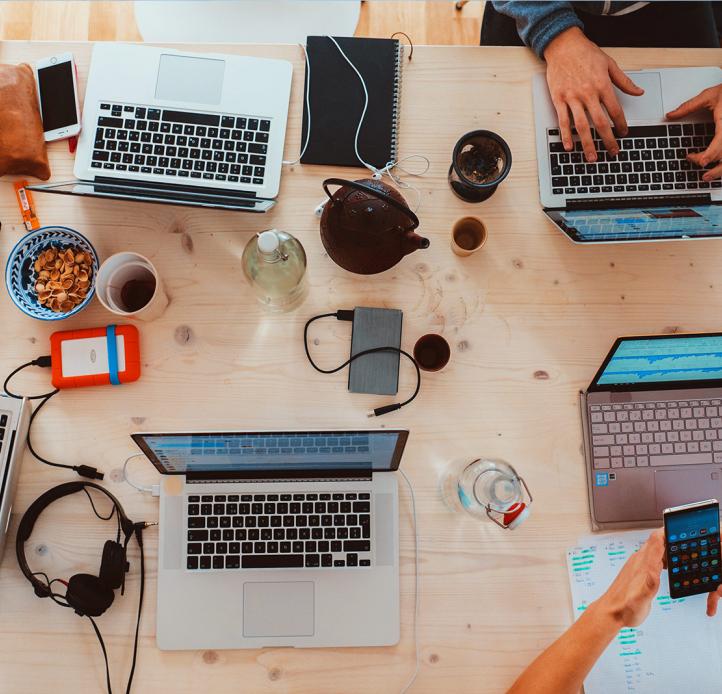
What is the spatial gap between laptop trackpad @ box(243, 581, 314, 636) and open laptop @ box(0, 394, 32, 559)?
16.6 inches

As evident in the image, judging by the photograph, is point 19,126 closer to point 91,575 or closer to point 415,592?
point 91,575

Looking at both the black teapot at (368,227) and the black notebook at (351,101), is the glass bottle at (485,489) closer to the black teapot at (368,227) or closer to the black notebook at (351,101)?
the black teapot at (368,227)

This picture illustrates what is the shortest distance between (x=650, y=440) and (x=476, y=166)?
0.58 meters

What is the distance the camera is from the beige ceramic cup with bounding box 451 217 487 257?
3.38 ft

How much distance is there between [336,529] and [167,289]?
529 millimetres

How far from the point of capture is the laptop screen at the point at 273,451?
2.78ft

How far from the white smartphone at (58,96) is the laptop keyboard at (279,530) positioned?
0.70 meters

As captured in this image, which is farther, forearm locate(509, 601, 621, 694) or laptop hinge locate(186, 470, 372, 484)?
laptop hinge locate(186, 470, 372, 484)

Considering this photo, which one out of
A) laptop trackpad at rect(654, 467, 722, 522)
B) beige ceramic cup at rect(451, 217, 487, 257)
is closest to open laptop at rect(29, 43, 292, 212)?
beige ceramic cup at rect(451, 217, 487, 257)

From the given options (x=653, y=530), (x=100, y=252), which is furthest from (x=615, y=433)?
(x=100, y=252)

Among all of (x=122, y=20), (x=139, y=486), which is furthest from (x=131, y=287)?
(x=122, y=20)

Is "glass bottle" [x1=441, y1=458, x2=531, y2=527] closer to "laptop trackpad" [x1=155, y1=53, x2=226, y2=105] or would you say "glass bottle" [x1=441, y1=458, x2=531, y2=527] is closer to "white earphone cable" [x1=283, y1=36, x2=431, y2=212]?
"white earphone cable" [x1=283, y1=36, x2=431, y2=212]

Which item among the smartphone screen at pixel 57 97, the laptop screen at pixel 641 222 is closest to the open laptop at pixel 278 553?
the laptop screen at pixel 641 222

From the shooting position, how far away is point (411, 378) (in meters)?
1.03
